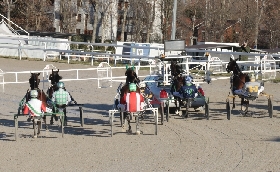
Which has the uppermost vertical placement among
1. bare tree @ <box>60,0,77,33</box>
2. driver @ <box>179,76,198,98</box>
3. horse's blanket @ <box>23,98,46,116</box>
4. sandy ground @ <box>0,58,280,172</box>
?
bare tree @ <box>60,0,77,33</box>

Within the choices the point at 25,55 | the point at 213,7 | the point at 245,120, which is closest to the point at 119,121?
the point at 245,120

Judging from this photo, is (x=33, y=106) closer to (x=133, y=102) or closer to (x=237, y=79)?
(x=133, y=102)

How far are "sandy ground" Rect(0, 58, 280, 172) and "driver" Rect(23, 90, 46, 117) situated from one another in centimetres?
64

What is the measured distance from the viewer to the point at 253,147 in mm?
15383

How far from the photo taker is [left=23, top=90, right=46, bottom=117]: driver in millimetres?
16594

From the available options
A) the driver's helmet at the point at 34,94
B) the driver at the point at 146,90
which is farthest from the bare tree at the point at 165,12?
the driver's helmet at the point at 34,94

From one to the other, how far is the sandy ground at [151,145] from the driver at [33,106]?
645mm

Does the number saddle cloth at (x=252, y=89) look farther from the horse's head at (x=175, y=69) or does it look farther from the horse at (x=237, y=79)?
the horse's head at (x=175, y=69)

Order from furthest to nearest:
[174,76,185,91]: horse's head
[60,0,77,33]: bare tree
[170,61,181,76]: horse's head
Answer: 1. [60,0,77,33]: bare tree
2. [170,61,181,76]: horse's head
3. [174,76,185,91]: horse's head

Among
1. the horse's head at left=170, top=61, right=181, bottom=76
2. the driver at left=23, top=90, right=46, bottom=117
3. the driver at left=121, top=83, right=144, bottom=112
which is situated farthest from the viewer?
the horse's head at left=170, top=61, right=181, bottom=76

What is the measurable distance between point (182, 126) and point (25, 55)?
30.4 metres

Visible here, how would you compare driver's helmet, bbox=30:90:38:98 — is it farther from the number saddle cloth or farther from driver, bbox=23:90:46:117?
the number saddle cloth

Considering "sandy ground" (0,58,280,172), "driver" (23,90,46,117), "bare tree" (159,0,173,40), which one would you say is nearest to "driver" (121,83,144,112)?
"sandy ground" (0,58,280,172)

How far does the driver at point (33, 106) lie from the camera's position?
16.6 m
